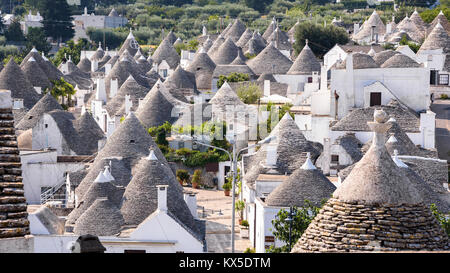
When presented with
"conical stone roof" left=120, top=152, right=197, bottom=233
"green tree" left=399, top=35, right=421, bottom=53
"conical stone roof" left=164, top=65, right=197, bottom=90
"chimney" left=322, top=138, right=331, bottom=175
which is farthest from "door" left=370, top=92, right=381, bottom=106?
"green tree" left=399, top=35, right=421, bottom=53

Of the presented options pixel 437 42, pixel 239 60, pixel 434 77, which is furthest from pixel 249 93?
pixel 239 60

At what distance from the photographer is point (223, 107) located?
5025 centimetres

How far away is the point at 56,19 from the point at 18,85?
46385 mm

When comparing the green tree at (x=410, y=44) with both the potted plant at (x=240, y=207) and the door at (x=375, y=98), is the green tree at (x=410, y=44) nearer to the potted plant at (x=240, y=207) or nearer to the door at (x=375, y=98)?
the door at (x=375, y=98)

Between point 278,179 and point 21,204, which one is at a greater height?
point 21,204

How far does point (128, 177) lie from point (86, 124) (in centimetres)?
1290

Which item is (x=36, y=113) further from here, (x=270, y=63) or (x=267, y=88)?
(x=270, y=63)

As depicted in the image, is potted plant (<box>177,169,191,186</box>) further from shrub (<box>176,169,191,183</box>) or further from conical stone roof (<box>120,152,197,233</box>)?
conical stone roof (<box>120,152,197,233</box>)

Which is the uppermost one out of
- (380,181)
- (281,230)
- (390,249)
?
(380,181)

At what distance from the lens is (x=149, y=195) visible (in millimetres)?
30281
